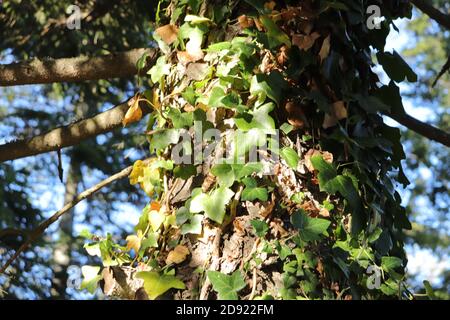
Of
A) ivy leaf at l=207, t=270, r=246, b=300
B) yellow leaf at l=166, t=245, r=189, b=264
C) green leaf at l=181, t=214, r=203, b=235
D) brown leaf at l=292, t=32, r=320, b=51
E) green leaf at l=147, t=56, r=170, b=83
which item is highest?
green leaf at l=147, t=56, r=170, b=83

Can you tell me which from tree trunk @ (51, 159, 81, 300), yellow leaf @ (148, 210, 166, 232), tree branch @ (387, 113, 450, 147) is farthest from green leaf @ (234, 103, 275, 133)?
tree trunk @ (51, 159, 81, 300)

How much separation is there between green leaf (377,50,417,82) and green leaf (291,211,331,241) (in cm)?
72

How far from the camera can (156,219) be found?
2164 mm

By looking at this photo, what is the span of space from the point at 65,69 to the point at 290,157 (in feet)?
5.70

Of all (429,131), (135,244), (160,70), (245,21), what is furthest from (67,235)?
(245,21)

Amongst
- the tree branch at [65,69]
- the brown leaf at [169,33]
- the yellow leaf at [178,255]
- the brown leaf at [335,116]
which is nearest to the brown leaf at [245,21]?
the brown leaf at [169,33]

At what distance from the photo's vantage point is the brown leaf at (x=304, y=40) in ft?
7.25

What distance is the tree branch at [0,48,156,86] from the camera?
3422mm

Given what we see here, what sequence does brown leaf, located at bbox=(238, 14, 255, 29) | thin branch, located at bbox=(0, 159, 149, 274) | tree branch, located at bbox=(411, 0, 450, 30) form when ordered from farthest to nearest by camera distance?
tree branch, located at bbox=(411, 0, 450, 30) < thin branch, located at bbox=(0, 159, 149, 274) < brown leaf, located at bbox=(238, 14, 255, 29)

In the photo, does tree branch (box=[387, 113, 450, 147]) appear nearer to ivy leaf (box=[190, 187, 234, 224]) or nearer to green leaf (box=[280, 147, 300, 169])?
green leaf (box=[280, 147, 300, 169])

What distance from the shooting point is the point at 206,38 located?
93.7 inches

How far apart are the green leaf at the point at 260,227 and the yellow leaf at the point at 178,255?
231 mm

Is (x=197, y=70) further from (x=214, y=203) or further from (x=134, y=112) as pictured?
(x=214, y=203)

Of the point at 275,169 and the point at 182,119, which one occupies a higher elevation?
the point at 182,119
